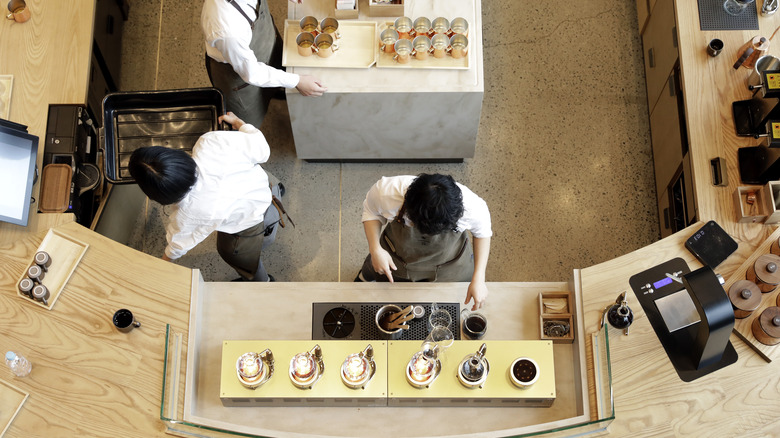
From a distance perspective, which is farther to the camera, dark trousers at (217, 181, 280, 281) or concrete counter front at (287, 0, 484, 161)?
concrete counter front at (287, 0, 484, 161)

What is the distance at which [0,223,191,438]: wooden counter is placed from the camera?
2.30 metres

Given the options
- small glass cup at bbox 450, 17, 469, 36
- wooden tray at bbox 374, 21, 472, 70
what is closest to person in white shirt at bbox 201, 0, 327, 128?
wooden tray at bbox 374, 21, 472, 70

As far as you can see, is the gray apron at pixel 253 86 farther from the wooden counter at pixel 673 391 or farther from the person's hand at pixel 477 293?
the wooden counter at pixel 673 391

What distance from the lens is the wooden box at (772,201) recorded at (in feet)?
8.73

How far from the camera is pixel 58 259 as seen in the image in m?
2.55

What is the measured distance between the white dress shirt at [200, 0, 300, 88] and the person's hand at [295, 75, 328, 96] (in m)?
0.03

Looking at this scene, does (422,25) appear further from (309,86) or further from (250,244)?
(250,244)

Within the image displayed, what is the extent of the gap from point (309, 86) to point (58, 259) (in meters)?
1.38

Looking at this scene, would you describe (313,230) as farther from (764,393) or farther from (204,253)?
(764,393)

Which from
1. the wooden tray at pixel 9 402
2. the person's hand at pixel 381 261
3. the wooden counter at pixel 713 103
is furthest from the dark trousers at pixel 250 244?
the wooden counter at pixel 713 103

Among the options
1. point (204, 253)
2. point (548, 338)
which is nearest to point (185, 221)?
point (204, 253)

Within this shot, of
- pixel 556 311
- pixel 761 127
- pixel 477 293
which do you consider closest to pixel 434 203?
pixel 477 293

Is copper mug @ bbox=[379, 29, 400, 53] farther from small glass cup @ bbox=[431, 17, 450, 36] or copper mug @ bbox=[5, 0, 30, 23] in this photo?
copper mug @ bbox=[5, 0, 30, 23]

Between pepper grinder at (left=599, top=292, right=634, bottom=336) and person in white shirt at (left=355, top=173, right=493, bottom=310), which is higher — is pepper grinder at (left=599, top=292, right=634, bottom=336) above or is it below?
below
